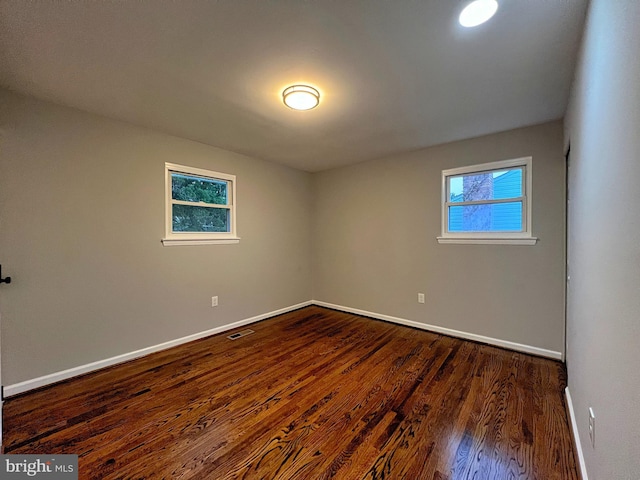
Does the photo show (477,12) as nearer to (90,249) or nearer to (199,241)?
(199,241)

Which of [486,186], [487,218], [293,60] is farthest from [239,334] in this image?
[486,186]

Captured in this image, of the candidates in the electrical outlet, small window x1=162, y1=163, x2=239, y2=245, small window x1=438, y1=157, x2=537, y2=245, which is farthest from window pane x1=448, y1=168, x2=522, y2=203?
small window x1=162, y1=163, x2=239, y2=245

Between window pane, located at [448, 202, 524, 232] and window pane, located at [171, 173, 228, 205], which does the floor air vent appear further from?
window pane, located at [448, 202, 524, 232]

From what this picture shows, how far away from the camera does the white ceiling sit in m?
1.41

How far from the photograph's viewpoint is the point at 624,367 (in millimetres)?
855

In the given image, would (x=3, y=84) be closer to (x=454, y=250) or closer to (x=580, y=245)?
(x=580, y=245)

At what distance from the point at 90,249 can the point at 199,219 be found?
1.15 metres

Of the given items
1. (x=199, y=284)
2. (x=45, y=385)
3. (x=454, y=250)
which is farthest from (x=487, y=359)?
(x=45, y=385)

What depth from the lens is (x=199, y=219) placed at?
3.42m

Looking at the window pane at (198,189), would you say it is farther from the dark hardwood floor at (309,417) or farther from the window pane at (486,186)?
the window pane at (486,186)

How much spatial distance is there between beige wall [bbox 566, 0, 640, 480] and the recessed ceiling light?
42cm

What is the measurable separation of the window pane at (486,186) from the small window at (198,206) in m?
2.98

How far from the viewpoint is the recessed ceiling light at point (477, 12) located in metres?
1.35

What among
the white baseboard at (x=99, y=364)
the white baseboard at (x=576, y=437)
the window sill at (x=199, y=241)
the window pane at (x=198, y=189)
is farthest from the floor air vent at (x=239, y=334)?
the white baseboard at (x=576, y=437)
